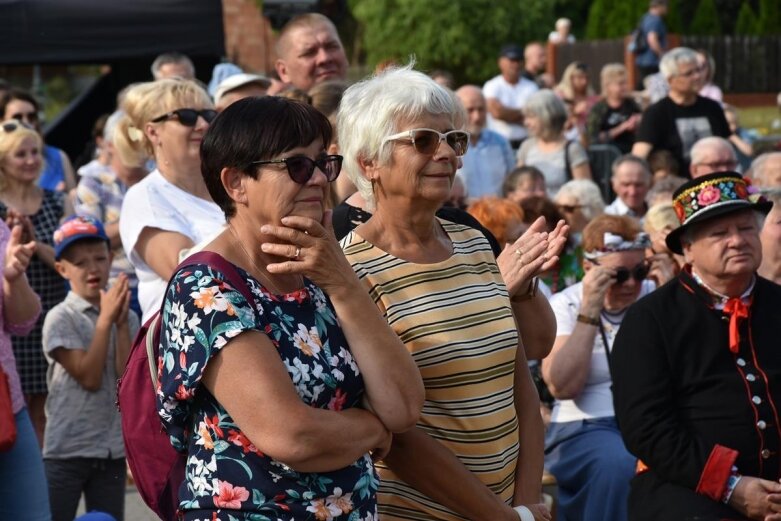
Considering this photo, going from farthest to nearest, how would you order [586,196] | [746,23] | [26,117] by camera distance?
[746,23], [26,117], [586,196]

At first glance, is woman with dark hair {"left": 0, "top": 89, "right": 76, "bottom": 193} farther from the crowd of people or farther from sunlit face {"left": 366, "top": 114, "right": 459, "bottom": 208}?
sunlit face {"left": 366, "top": 114, "right": 459, "bottom": 208}

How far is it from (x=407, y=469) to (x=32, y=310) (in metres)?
2.03

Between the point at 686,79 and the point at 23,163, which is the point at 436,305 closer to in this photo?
the point at 23,163

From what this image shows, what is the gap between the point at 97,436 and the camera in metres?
5.38

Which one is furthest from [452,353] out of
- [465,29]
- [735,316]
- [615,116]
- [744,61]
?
[465,29]

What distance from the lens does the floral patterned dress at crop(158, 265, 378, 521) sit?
8.46 feet

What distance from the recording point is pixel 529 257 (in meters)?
3.43

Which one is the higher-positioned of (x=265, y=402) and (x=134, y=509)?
(x=265, y=402)

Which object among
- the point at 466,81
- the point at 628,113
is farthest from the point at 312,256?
the point at 466,81

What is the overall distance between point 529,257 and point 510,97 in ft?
31.1

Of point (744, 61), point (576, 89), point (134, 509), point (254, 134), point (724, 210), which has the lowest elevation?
point (744, 61)

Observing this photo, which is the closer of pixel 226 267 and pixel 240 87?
pixel 226 267

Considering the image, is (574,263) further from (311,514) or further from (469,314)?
(311,514)

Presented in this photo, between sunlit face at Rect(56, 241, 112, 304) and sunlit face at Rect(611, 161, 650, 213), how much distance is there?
4133 millimetres
